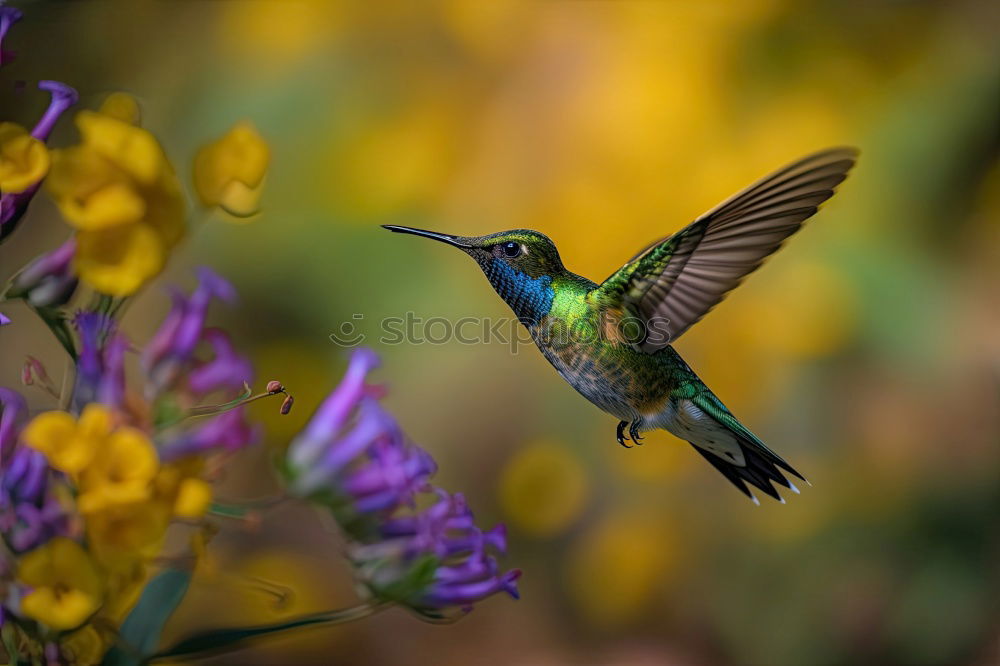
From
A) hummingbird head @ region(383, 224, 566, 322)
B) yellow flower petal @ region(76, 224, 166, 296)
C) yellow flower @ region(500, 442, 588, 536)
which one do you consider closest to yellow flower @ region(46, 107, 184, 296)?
yellow flower petal @ region(76, 224, 166, 296)

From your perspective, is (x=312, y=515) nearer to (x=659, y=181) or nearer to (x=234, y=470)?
(x=234, y=470)

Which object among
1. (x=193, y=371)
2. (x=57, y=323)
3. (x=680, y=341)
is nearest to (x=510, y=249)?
(x=193, y=371)

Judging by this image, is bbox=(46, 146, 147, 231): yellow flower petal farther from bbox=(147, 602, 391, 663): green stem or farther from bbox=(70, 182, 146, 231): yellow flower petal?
bbox=(147, 602, 391, 663): green stem

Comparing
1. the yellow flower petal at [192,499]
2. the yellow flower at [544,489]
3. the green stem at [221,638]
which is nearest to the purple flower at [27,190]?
the yellow flower petal at [192,499]

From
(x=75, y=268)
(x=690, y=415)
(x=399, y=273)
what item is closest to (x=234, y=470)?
(x=399, y=273)

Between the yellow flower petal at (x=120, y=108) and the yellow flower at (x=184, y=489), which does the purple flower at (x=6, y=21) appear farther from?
the yellow flower at (x=184, y=489)

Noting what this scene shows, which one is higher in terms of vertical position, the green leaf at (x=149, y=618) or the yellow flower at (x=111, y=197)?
the yellow flower at (x=111, y=197)
